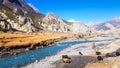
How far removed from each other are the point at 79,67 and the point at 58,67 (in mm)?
4921

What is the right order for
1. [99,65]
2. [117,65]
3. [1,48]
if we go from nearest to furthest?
[117,65] < [99,65] < [1,48]

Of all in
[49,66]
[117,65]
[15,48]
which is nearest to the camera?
[117,65]

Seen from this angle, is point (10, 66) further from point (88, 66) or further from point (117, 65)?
point (117, 65)

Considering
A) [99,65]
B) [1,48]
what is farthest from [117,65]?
[1,48]

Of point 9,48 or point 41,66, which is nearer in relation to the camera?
point 41,66

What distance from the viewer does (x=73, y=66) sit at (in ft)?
171

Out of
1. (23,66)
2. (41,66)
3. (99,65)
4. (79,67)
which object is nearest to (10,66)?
(23,66)

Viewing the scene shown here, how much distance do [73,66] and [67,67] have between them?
4.91 ft

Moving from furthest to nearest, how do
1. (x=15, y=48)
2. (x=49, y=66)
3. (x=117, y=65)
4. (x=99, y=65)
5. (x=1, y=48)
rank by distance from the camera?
(x=15, y=48) → (x=1, y=48) → (x=49, y=66) → (x=99, y=65) → (x=117, y=65)

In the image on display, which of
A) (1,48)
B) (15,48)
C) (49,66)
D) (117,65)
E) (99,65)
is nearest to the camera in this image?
(117,65)

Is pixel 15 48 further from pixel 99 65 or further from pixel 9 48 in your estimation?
pixel 99 65

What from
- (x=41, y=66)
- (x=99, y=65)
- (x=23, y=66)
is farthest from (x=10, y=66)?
(x=99, y=65)

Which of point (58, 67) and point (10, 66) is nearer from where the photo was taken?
point (58, 67)

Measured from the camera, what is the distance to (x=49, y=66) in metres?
54.6
